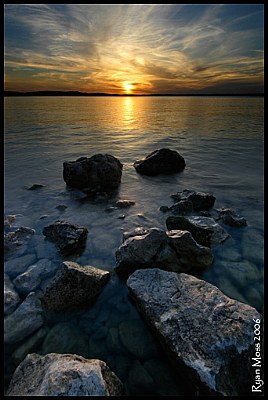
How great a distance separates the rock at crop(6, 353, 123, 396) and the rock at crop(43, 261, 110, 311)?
958 millimetres

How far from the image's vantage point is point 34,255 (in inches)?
217

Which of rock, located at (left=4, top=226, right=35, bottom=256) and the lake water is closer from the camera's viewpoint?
the lake water

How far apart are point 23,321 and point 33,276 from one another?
107 centimetres

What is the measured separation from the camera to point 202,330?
3.14 m

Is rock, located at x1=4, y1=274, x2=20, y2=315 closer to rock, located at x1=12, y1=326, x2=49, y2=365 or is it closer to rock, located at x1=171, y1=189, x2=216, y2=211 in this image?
rock, located at x1=12, y1=326, x2=49, y2=365

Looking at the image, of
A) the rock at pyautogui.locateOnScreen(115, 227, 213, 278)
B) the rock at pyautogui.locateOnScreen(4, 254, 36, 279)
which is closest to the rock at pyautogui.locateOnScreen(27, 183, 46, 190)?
the rock at pyautogui.locateOnScreen(4, 254, 36, 279)

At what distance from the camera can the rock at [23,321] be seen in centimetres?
367

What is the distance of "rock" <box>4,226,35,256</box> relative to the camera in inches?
225

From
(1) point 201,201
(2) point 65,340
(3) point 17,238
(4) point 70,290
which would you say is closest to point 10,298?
(4) point 70,290

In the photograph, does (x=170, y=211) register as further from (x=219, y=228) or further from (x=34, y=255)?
(x=34, y=255)

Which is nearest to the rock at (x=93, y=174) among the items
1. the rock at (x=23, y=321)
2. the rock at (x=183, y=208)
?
the rock at (x=183, y=208)

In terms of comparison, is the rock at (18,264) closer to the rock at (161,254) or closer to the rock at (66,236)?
the rock at (66,236)

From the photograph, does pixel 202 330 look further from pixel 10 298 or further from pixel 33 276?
pixel 33 276
